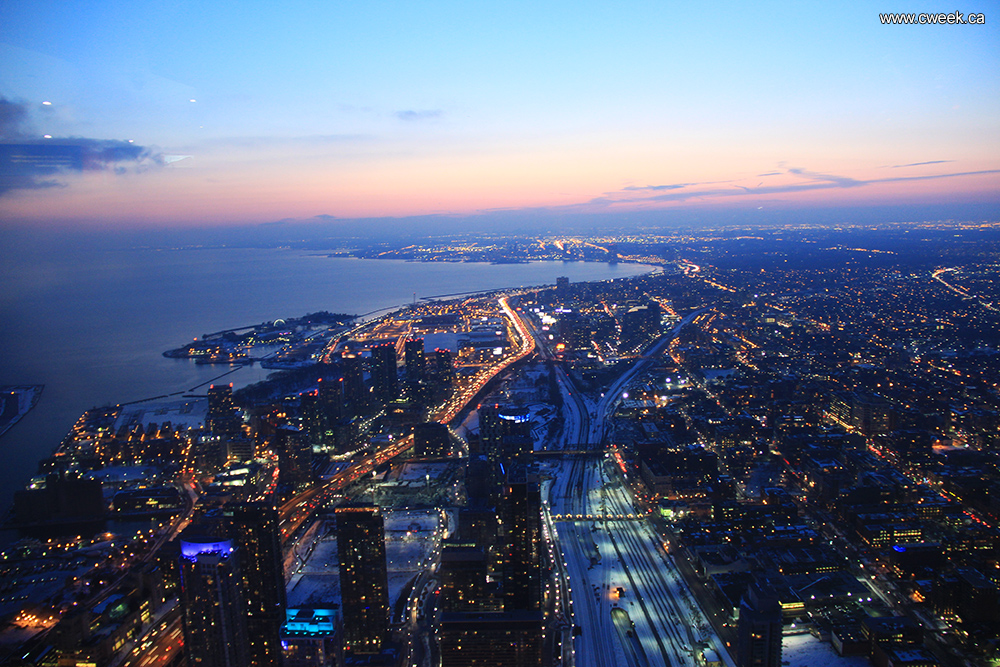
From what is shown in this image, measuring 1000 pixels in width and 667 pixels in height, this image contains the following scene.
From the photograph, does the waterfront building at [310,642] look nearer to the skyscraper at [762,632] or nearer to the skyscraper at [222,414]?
the skyscraper at [762,632]

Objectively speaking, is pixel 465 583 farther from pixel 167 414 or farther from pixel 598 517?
pixel 167 414

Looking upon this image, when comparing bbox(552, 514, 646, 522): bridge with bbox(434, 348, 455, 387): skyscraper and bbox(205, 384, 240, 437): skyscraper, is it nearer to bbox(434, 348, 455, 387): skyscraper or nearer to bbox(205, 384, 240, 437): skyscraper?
bbox(205, 384, 240, 437): skyscraper

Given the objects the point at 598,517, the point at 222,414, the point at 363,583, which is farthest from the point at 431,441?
the point at 363,583

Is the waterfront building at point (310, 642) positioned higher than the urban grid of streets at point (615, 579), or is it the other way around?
the waterfront building at point (310, 642)

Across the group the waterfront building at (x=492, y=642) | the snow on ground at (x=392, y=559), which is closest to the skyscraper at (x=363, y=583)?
the snow on ground at (x=392, y=559)

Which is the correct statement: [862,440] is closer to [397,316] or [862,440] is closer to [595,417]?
[595,417]
